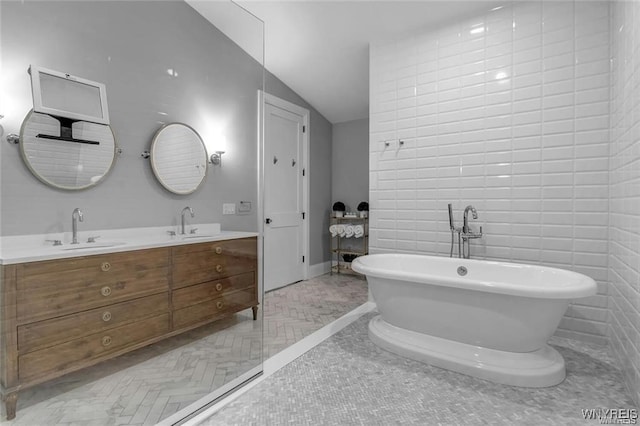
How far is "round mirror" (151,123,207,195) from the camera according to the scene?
158cm

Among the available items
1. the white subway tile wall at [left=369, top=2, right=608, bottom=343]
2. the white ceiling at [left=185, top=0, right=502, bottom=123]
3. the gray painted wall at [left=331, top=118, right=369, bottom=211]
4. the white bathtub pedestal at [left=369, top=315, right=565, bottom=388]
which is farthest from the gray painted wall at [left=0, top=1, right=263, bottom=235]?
the gray painted wall at [left=331, top=118, right=369, bottom=211]

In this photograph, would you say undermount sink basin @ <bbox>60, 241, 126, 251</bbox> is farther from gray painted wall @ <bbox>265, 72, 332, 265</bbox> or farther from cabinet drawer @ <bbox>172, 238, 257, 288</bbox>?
gray painted wall @ <bbox>265, 72, 332, 265</bbox>

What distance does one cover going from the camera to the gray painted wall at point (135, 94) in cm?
115

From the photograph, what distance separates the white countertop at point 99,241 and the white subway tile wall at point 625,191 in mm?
2259

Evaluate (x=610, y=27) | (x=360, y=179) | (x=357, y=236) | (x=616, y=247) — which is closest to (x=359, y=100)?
(x=360, y=179)

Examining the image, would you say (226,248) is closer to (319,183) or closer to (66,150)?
(66,150)

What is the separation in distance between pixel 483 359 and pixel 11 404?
2266mm

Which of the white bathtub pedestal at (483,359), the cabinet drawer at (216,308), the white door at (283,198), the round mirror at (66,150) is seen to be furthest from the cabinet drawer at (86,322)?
the white door at (283,198)

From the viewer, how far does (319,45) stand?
3.43m

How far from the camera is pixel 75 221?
127cm

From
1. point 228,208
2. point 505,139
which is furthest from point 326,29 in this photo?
point 228,208

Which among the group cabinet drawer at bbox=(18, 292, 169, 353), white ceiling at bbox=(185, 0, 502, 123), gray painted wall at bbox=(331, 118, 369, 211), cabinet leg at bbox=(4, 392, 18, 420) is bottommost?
cabinet leg at bbox=(4, 392, 18, 420)

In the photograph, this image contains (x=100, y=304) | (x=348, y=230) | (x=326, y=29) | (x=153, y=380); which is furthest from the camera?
(x=348, y=230)

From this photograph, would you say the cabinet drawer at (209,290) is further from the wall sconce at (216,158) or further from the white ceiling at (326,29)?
the white ceiling at (326,29)
